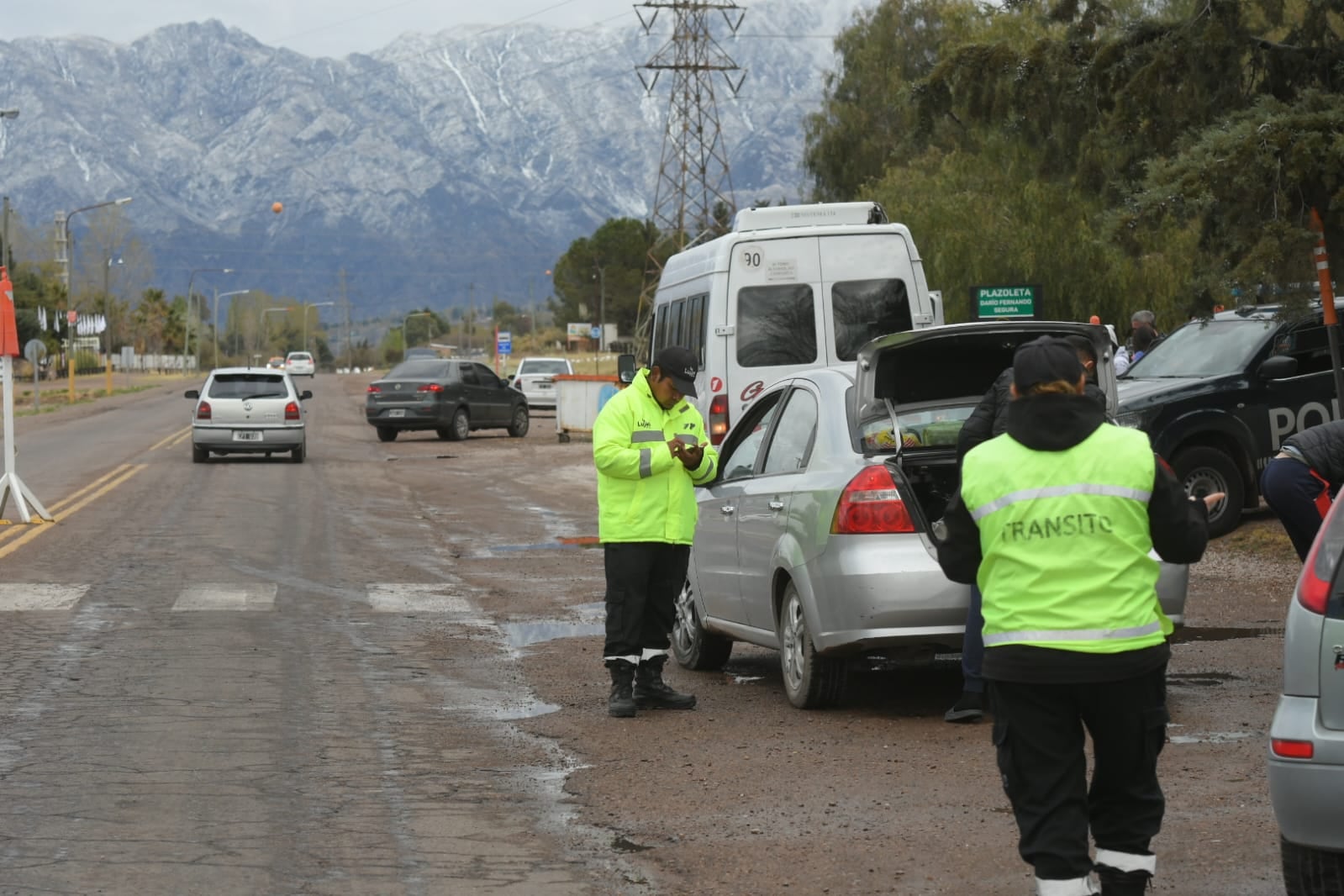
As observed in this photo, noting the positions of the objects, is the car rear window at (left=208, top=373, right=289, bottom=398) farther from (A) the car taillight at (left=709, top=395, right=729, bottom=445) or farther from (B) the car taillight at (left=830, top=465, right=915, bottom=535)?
(B) the car taillight at (left=830, top=465, right=915, bottom=535)

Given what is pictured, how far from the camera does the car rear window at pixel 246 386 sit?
1240 inches

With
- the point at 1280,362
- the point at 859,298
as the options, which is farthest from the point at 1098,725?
the point at 859,298

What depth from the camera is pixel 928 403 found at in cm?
945

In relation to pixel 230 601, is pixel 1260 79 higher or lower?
higher

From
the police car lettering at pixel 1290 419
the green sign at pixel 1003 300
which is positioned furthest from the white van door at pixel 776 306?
the green sign at pixel 1003 300

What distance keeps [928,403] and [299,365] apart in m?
101

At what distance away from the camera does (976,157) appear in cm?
4059

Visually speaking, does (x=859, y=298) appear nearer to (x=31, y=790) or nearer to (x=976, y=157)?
(x=31, y=790)

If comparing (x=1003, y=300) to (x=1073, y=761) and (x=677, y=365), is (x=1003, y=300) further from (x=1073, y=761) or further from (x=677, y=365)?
(x=1073, y=761)

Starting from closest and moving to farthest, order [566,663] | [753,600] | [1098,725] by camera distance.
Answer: [1098,725] < [753,600] < [566,663]

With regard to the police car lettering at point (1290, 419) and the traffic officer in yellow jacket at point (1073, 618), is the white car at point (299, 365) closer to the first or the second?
the police car lettering at point (1290, 419)

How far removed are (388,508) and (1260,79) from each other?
11431mm

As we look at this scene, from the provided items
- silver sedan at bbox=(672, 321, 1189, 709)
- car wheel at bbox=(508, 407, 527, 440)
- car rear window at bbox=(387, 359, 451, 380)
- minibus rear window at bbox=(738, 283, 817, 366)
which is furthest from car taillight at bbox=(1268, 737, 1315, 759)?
car wheel at bbox=(508, 407, 527, 440)

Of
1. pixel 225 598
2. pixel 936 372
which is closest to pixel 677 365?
pixel 936 372
